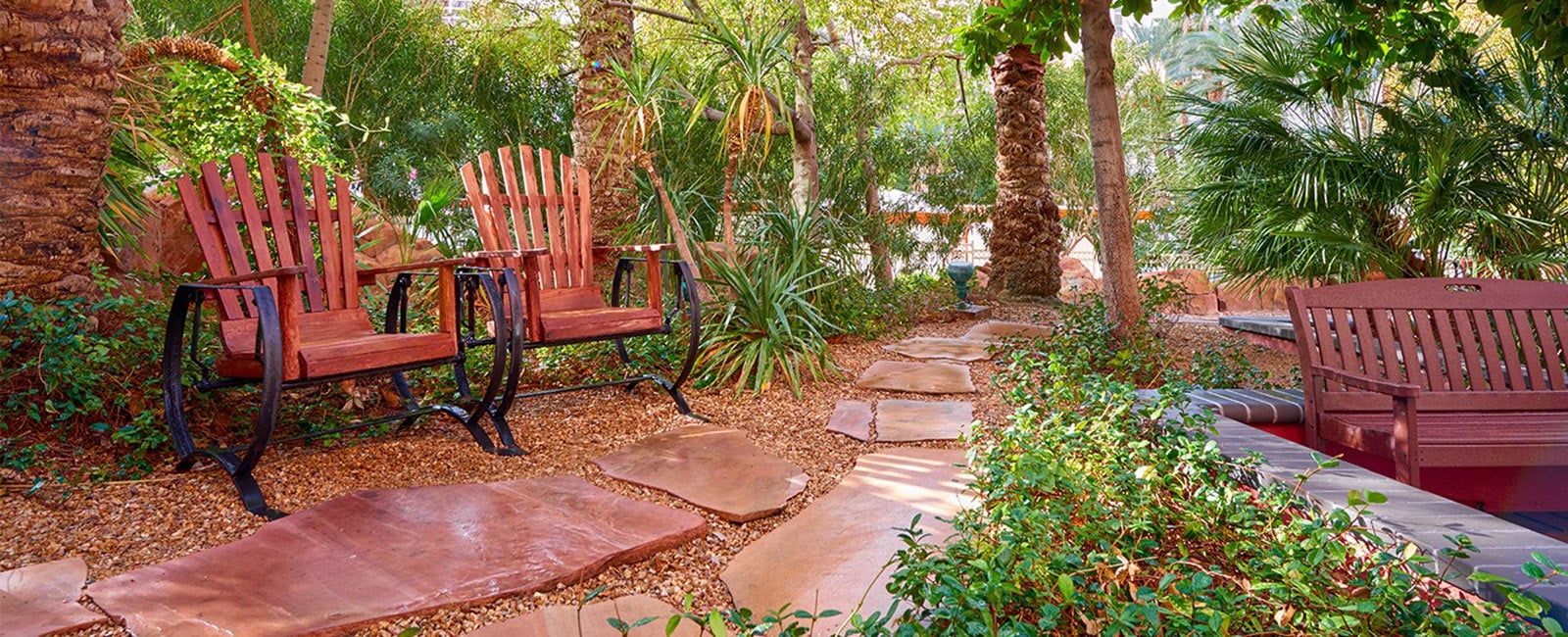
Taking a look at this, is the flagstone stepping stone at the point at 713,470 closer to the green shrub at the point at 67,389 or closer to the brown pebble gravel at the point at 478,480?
the brown pebble gravel at the point at 478,480

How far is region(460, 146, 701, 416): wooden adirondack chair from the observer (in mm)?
3582

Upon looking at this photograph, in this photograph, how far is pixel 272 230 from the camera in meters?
3.30

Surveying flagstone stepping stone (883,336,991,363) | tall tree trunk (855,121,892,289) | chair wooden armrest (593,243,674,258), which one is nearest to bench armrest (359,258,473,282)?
chair wooden armrest (593,243,674,258)

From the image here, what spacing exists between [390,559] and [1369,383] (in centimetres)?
273

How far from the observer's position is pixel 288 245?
3156 mm

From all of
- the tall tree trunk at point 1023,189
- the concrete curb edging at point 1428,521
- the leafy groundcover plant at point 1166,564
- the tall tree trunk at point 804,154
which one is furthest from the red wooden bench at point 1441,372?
the tall tree trunk at point 1023,189

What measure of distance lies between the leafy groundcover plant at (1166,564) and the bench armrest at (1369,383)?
0.54m

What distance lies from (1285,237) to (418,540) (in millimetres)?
5397

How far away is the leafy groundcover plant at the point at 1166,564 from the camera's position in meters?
1.38

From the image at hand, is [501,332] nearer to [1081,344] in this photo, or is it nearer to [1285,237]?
[1081,344]

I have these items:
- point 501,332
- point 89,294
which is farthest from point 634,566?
point 89,294

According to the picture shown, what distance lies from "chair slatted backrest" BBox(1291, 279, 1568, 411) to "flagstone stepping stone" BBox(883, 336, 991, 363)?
88.5 inches

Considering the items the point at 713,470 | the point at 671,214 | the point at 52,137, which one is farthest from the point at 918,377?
the point at 52,137

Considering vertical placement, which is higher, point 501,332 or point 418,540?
point 501,332
